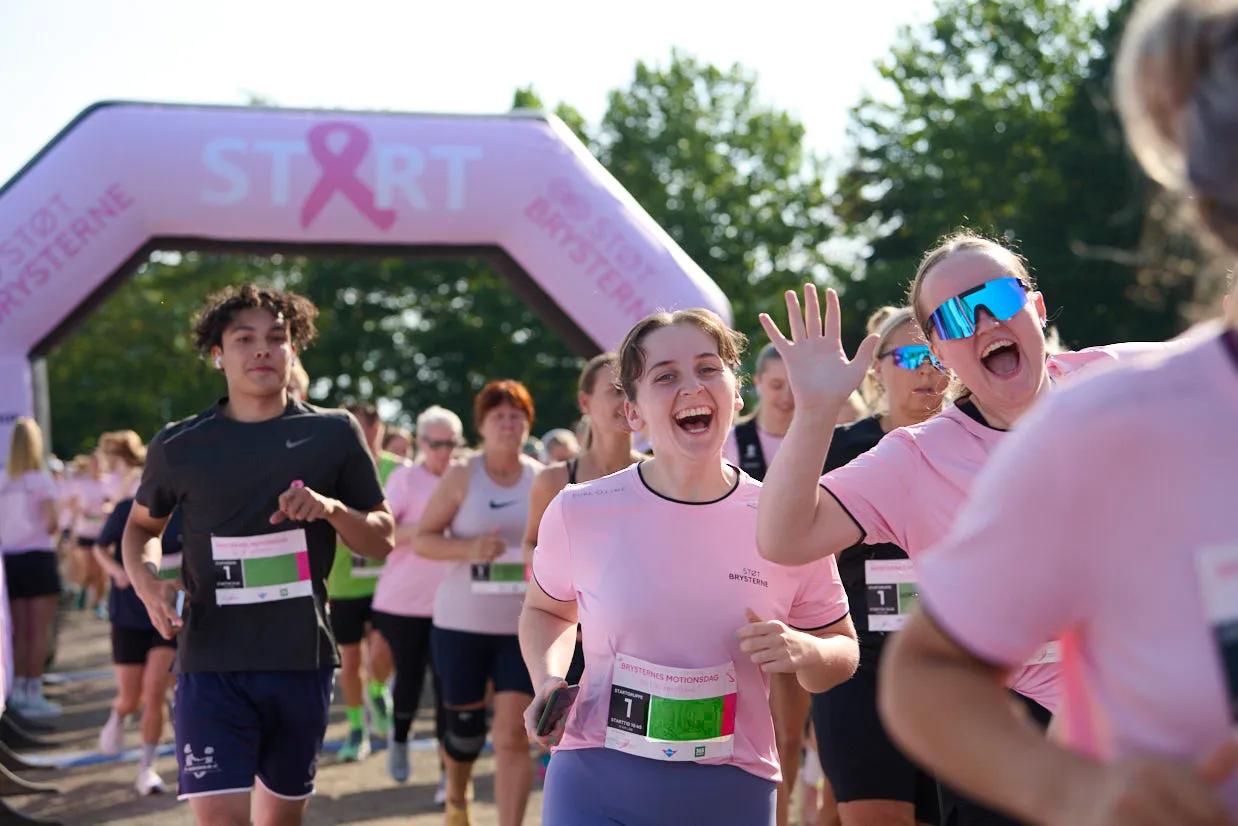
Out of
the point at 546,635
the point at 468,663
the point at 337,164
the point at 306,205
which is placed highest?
the point at 337,164

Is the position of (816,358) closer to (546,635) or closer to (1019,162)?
(546,635)

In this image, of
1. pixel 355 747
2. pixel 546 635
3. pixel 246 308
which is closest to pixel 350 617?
pixel 355 747

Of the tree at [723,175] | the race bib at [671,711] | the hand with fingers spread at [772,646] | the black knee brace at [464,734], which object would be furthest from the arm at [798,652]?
the tree at [723,175]

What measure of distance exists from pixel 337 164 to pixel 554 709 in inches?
310

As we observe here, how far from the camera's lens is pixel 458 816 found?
6.15m

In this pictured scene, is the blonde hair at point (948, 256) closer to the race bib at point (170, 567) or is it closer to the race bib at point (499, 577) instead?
the race bib at point (499, 577)

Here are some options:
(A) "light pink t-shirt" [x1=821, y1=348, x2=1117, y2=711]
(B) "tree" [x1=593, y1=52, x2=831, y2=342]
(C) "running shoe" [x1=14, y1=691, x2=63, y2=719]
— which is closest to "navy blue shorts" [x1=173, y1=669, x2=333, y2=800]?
(A) "light pink t-shirt" [x1=821, y1=348, x2=1117, y2=711]

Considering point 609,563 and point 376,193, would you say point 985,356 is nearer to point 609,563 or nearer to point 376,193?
point 609,563

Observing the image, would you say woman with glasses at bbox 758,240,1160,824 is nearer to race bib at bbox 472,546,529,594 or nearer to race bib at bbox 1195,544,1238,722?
race bib at bbox 1195,544,1238,722

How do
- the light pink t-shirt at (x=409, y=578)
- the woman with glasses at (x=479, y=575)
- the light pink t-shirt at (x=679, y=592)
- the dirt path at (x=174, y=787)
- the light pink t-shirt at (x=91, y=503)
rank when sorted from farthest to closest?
the light pink t-shirt at (x=91, y=503) < the light pink t-shirt at (x=409, y=578) < the dirt path at (x=174, y=787) < the woman with glasses at (x=479, y=575) < the light pink t-shirt at (x=679, y=592)

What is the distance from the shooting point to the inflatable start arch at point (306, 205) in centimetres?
998

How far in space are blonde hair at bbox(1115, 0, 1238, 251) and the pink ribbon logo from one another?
9201 mm

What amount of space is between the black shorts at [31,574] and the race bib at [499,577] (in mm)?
5334

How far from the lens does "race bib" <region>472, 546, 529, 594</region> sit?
6.43m
